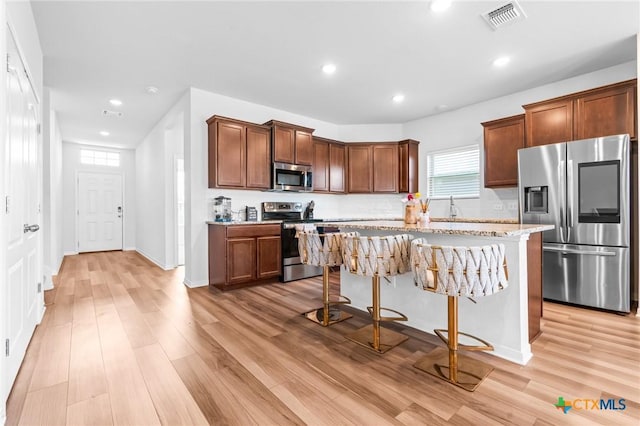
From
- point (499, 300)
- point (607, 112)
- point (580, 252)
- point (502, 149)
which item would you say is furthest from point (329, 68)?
point (580, 252)

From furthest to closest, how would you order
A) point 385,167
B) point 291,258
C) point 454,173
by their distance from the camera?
point 385,167 < point 454,173 < point 291,258

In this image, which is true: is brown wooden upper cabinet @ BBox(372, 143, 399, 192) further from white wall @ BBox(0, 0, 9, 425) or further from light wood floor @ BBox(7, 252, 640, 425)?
white wall @ BBox(0, 0, 9, 425)

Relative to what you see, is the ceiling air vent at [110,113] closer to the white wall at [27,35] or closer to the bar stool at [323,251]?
the white wall at [27,35]

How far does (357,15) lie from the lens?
265 cm

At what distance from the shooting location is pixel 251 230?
415 cm

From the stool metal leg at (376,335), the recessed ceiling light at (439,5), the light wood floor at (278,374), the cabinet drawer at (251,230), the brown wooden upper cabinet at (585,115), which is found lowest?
the light wood floor at (278,374)

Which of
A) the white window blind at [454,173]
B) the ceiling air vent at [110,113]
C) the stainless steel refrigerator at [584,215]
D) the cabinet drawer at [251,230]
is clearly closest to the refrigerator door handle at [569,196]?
the stainless steel refrigerator at [584,215]

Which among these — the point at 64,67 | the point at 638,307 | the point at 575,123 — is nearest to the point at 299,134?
the point at 64,67

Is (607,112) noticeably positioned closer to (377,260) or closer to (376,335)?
(377,260)

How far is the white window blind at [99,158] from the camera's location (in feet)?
24.8

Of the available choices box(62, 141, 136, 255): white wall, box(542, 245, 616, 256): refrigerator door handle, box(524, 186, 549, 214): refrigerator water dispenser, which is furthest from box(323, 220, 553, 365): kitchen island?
box(62, 141, 136, 255): white wall

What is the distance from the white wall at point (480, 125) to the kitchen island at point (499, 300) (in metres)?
2.37

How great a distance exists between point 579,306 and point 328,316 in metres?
2.81

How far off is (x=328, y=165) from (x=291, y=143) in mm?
1053
